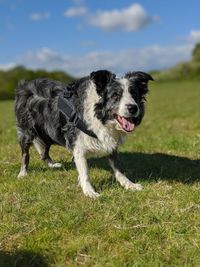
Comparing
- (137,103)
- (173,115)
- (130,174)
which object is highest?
(137,103)

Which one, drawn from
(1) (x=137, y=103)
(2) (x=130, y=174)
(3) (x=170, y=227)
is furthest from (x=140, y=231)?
(2) (x=130, y=174)

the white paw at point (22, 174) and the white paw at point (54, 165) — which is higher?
the white paw at point (22, 174)

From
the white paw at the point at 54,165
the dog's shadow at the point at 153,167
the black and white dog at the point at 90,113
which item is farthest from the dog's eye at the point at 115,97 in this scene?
the white paw at the point at 54,165

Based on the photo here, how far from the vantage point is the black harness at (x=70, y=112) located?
641cm

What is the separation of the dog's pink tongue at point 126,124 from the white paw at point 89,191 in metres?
0.93

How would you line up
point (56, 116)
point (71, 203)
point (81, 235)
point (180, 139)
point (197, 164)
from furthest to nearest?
point (180, 139) → point (197, 164) → point (56, 116) → point (71, 203) → point (81, 235)

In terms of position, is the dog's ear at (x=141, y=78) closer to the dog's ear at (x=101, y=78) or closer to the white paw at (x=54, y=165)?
the dog's ear at (x=101, y=78)

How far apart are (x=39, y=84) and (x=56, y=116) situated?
2.95 feet

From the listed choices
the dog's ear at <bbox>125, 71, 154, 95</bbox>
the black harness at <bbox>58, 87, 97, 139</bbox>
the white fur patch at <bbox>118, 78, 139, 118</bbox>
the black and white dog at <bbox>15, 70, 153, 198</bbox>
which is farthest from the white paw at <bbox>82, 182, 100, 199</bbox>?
the dog's ear at <bbox>125, 71, 154, 95</bbox>

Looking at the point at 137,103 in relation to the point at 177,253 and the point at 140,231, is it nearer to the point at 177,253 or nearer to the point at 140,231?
the point at 140,231

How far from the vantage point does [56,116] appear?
6.93m

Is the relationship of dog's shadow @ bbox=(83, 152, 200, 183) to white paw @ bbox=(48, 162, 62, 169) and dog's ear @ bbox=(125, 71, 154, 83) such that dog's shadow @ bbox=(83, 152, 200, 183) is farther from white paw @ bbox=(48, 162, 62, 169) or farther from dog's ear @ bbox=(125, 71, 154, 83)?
dog's ear @ bbox=(125, 71, 154, 83)

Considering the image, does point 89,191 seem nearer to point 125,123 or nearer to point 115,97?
point 125,123

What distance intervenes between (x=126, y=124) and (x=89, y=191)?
Result: 1.02 metres
